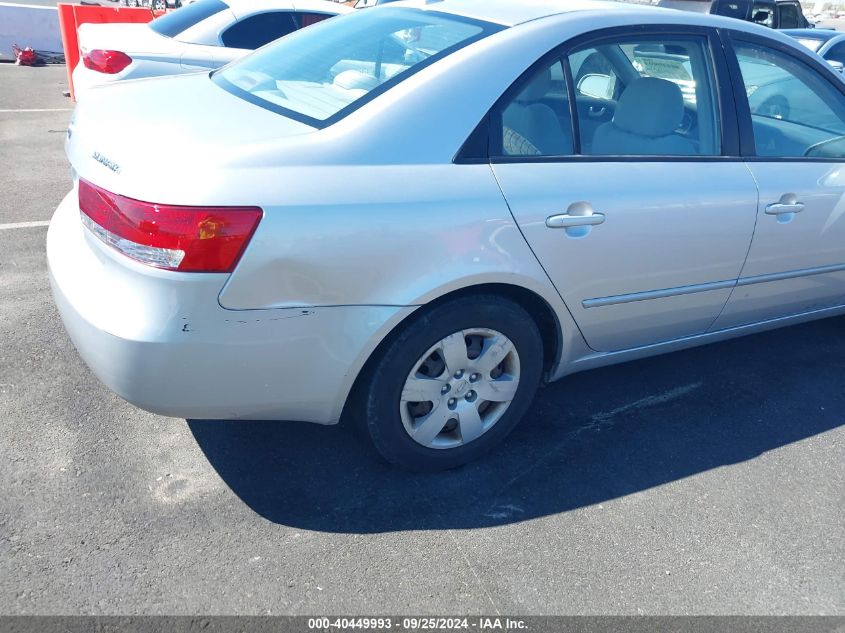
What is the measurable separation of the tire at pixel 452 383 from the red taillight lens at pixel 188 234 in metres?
0.65

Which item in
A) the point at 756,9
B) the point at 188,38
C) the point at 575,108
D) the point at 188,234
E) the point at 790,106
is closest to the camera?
the point at 188,234

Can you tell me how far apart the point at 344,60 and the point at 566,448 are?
5.91 feet

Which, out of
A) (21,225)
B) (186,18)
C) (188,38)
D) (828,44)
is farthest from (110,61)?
(828,44)

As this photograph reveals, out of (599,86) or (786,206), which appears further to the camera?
(599,86)

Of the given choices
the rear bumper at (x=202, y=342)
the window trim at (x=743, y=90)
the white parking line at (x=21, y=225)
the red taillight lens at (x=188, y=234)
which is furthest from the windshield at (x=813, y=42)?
the red taillight lens at (x=188, y=234)

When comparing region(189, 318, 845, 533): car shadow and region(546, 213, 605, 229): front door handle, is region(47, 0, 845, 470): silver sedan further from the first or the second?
region(189, 318, 845, 533): car shadow

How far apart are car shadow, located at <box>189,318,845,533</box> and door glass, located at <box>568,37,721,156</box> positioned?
1.16 m

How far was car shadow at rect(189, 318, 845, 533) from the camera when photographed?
2.74 m

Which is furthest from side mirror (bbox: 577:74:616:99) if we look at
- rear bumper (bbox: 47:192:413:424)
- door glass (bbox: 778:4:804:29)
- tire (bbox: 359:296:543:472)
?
door glass (bbox: 778:4:804:29)

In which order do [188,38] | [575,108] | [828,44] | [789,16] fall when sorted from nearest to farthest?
[575,108], [188,38], [828,44], [789,16]

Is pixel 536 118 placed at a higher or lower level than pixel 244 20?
higher

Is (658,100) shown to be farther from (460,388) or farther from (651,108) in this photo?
(460,388)

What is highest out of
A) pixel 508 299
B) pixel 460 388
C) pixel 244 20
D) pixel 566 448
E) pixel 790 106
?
pixel 790 106

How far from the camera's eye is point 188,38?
6.54 meters
